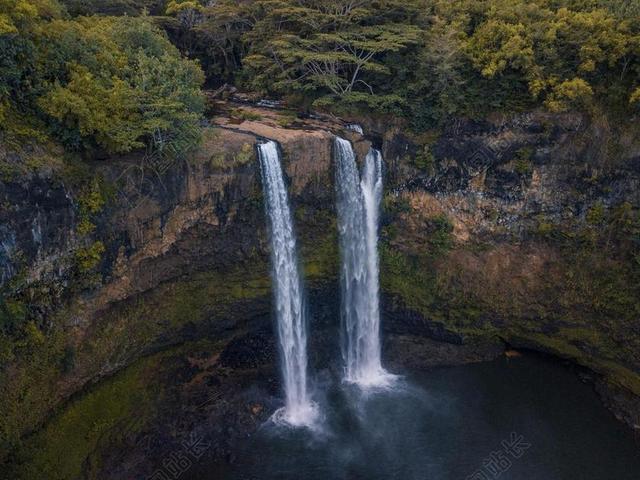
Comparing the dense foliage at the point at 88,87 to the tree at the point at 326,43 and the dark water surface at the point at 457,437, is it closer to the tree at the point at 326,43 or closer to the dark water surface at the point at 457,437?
the tree at the point at 326,43

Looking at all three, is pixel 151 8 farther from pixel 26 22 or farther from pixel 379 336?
pixel 379 336

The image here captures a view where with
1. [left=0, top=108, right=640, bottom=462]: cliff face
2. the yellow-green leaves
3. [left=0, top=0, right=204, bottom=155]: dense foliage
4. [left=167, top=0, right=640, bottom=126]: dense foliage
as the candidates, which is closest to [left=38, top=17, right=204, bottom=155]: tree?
[left=0, top=0, right=204, bottom=155]: dense foliage

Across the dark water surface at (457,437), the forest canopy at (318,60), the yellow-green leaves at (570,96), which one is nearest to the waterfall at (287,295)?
the dark water surface at (457,437)

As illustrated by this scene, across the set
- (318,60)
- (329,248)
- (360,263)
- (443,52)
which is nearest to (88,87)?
(318,60)

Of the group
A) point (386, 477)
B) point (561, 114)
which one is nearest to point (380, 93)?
point (561, 114)

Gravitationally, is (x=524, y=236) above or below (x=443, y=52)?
below

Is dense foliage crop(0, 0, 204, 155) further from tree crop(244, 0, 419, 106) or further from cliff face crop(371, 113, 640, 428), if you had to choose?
cliff face crop(371, 113, 640, 428)

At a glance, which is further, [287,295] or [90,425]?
[287,295]

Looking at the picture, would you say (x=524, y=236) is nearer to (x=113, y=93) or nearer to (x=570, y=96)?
(x=570, y=96)
